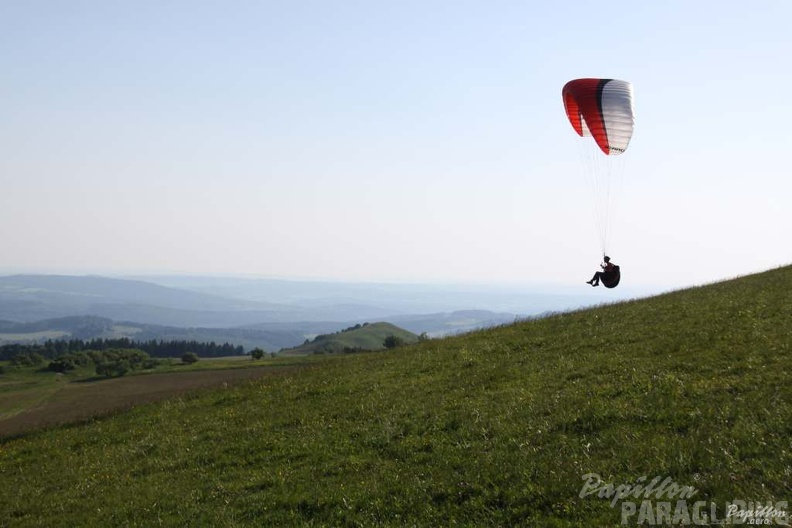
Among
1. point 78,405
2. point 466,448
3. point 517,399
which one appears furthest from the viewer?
point 78,405

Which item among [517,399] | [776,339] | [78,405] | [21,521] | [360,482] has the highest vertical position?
[776,339]

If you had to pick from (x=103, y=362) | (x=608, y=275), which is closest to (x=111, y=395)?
(x=608, y=275)

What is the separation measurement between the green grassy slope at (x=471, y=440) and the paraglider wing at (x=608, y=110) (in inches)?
366

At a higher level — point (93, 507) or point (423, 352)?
point (423, 352)

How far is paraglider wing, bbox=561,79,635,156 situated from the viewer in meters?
28.8

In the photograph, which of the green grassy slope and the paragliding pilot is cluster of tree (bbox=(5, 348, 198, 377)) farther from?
the paragliding pilot

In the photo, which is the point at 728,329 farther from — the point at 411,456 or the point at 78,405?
the point at 78,405

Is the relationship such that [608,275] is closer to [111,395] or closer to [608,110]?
[608,110]

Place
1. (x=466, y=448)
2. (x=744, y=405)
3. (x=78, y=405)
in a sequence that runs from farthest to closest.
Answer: (x=78, y=405), (x=466, y=448), (x=744, y=405)

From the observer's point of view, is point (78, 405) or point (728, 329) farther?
point (78, 405)

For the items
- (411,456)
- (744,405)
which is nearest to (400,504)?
(411,456)

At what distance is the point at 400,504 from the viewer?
1198cm

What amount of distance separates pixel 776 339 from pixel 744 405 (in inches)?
277

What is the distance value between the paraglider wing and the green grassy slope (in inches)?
366
